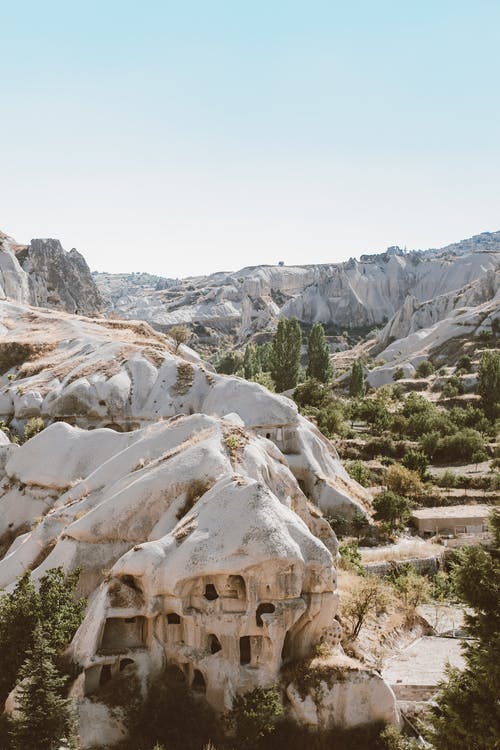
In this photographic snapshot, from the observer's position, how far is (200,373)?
4634 cm

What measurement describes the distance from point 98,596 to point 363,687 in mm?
7718

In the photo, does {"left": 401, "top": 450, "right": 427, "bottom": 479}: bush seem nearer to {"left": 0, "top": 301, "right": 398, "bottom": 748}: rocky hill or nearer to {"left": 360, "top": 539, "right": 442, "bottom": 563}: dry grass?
{"left": 360, "top": 539, "right": 442, "bottom": 563}: dry grass

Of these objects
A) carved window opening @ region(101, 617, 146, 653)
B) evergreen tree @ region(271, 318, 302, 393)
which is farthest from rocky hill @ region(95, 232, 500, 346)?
carved window opening @ region(101, 617, 146, 653)

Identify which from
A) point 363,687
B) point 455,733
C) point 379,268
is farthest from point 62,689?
point 379,268

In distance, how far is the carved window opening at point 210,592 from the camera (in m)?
17.8

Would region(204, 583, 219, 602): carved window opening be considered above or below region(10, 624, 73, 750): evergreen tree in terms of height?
above

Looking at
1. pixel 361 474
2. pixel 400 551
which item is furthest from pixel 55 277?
pixel 400 551

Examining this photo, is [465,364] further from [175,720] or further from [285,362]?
[175,720]

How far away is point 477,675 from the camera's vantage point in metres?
14.5

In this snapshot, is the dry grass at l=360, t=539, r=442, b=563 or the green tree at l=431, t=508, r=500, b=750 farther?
the dry grass at l=360, t=539, r=442, b=563

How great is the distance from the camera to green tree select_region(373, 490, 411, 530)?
3909 centimetres

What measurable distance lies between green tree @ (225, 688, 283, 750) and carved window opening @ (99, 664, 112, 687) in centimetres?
353

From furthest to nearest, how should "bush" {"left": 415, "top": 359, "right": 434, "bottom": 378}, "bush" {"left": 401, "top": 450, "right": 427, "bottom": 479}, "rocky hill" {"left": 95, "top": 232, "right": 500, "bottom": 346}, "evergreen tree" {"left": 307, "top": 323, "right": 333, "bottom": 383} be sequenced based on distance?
"rocky hill" {"left": 95, "top": 232, "right": 500, "bottom": 346} < "bush" {"left": 415, "top": 359, "right": 434, "bottom": 378} < "evergreen tree" {"left": 307, "top": 323, "right": 333, "bottom": 383} < "bush" {"left": 401, "top": 450, "right": 427, "bottom": 479}

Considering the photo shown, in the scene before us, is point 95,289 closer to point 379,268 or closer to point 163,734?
point 379,268
